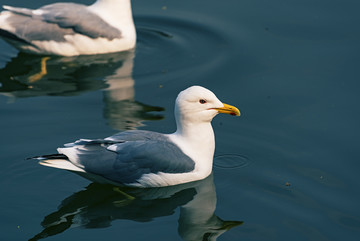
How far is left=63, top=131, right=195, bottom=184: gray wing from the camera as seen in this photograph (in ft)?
27.4

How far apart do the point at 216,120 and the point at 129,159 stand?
2299mm

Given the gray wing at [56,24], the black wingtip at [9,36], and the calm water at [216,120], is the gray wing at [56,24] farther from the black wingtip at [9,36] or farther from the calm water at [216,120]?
the calm water at [216,120]

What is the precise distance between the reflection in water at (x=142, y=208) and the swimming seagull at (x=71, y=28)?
165 inches

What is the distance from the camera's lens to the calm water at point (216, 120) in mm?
8102

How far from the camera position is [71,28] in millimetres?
12281

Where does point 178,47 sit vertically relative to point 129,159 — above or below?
above

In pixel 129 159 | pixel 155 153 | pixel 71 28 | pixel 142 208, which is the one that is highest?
pixel 71 28

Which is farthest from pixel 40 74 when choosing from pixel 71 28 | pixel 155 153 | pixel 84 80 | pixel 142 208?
pixel 142 208

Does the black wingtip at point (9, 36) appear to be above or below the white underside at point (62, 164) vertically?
above

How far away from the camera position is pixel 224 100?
10.8 meters

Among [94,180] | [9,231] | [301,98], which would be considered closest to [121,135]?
[94,180]

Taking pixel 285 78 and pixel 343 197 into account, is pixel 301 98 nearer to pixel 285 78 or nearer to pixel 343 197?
pixel 285 78

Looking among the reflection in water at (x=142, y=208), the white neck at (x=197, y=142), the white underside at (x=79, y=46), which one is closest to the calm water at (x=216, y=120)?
the reflection in water at (x=142, y=208)

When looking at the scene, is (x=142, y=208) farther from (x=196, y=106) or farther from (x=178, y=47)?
(x=178, y=47)
